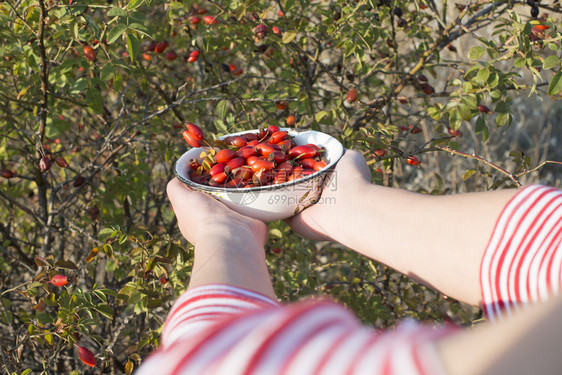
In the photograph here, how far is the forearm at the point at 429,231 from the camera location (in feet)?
2.73

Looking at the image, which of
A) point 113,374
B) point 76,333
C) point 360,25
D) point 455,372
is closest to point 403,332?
point 455,372

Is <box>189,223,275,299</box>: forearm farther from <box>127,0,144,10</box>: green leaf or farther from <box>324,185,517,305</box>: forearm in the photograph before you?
<box>127,0,144,10</box>: green leaf

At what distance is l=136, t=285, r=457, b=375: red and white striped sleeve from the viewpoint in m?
0.44

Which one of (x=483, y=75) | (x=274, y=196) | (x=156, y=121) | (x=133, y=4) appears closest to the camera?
(x=274, y=196)

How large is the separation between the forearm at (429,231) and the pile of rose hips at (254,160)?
22 centimetres

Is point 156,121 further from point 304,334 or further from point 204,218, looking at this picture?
point 304,334

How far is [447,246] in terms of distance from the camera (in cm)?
88

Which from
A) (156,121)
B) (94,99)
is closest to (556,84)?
(156,121)

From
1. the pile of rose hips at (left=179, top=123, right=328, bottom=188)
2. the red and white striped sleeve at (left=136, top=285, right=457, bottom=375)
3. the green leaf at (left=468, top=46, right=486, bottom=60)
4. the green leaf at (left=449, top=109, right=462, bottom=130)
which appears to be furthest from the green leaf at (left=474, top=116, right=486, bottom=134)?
the red and white striped sleeve at (left=136, top=285, right=457, bottom=375)

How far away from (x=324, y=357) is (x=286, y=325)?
5 centimetres

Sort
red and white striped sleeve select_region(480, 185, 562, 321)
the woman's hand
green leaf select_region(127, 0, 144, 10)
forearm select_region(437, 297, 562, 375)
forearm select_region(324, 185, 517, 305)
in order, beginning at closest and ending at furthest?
forearm select_region(437, 297, 562, 375) → red and white striped sleeve select_region(480, 185, 562, 321) → forearm select_region(324, 185, 517, 305) → the woman's hand → green leaf select_region(127, 0, 144, 10)

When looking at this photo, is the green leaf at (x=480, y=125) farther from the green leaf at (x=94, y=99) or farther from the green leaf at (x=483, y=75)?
the green leaf at (x=94, y=99)

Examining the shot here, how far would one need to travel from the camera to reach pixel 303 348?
1.56 ft

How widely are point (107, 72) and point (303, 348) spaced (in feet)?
4.12
